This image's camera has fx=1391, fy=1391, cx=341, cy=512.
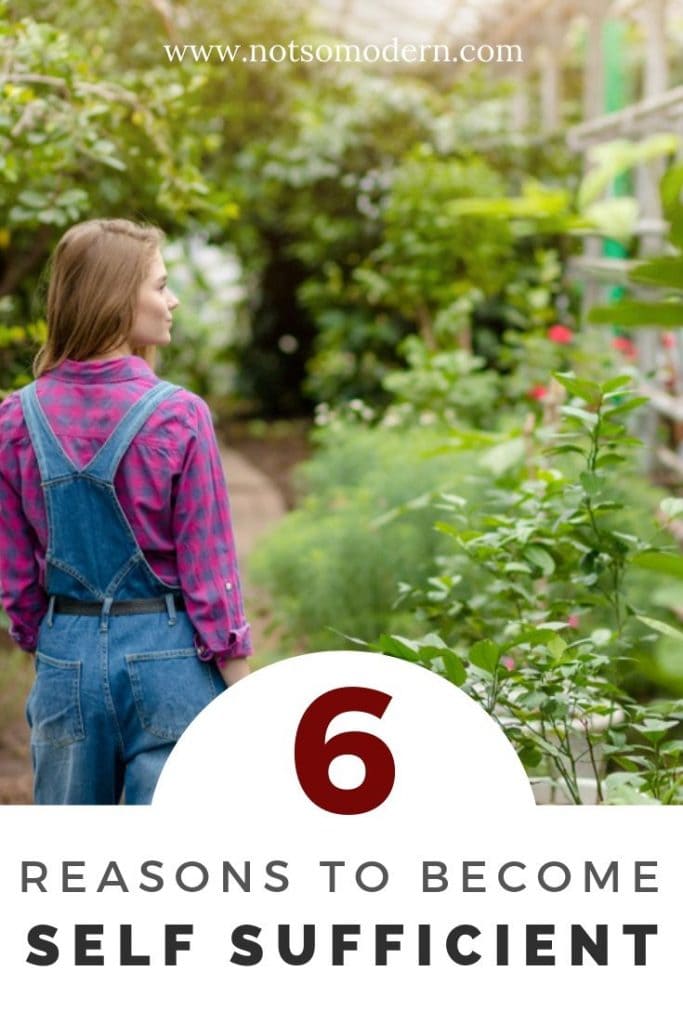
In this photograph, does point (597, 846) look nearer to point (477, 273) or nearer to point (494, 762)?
point (494, 762)

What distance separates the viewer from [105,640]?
1.99 metres

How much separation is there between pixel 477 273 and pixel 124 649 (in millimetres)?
5305

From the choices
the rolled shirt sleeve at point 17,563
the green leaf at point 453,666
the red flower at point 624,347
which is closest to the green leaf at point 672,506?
the green leaf at point 453,666

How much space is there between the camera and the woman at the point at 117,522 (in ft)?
6.47

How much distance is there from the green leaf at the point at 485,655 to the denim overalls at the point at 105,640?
0.41 meters

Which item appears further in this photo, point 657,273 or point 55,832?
point 55,832

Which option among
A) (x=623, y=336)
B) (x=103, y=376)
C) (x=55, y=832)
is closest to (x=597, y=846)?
(x=55, y=832)

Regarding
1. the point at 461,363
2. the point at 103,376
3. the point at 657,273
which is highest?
the point at 657,273

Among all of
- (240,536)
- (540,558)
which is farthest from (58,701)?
(240,536)

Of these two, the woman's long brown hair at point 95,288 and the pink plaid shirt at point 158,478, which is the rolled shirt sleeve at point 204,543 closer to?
the pink plaid shirt at point 158,478

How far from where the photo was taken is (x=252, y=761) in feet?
5.40

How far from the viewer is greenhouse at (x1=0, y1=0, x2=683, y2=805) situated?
78.5 inches

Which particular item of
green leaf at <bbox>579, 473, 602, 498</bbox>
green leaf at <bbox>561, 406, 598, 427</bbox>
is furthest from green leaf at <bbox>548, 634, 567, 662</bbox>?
green leaf at <bbox>561, 406, 598, 427</bbox>

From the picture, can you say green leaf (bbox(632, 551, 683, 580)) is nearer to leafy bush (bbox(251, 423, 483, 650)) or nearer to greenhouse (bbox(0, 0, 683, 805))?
greenhouse (bbox(0, 0, 683, 805))
